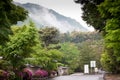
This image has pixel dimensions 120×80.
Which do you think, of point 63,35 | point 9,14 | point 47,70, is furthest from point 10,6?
point 63,35

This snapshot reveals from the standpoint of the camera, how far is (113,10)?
17516mm

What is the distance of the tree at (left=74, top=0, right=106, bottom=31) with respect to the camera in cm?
2520

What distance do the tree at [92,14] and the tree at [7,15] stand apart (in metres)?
8.30

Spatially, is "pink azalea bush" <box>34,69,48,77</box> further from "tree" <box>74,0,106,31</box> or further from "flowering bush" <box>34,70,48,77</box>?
"tree" <box>74,0,106,31</box>

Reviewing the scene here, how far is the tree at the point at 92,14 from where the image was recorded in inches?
992

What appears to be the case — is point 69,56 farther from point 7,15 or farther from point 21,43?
point 7,15

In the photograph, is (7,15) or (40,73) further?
(40,73)

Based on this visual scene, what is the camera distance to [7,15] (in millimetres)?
17016

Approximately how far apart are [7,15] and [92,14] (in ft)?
34.2

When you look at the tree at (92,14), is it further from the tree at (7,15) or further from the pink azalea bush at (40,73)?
the pink azalea bush at (40,73)

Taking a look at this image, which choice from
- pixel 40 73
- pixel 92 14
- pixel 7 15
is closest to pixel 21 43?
pixel 92 14

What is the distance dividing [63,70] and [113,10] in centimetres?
7390

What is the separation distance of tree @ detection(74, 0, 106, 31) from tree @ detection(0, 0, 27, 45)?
8.30 m

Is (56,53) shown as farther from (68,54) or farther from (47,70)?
(68,54)
